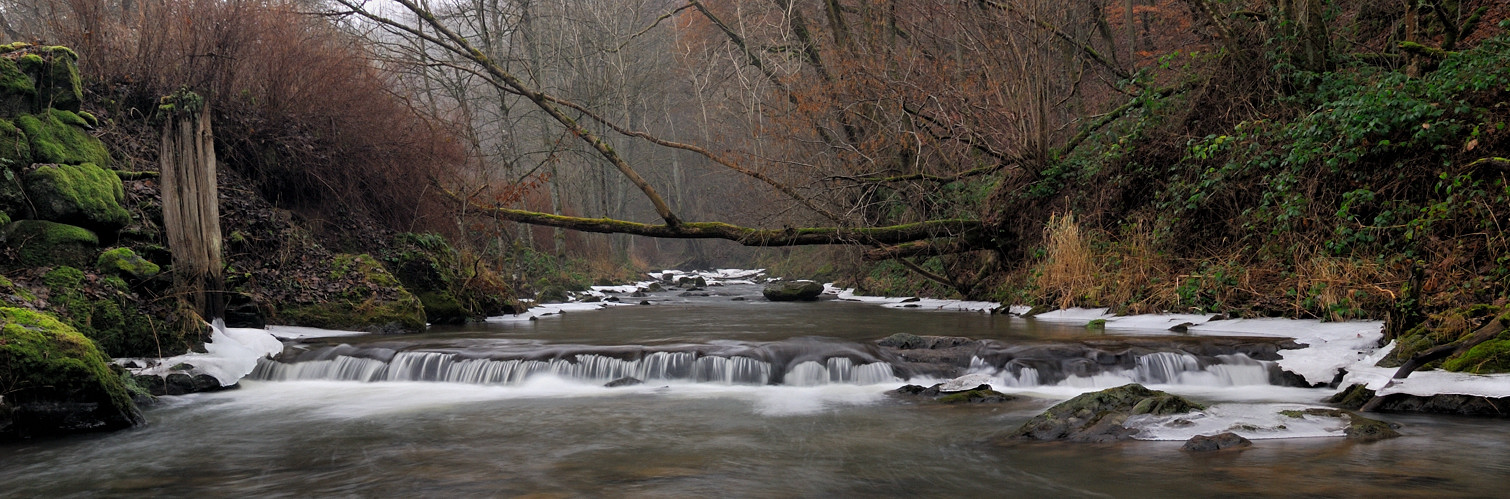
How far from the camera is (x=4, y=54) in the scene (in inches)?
298

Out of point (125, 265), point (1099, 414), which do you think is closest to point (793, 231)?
point (1099, 414)

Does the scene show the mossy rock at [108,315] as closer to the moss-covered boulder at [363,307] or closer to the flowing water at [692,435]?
the flowing water at [692,435]

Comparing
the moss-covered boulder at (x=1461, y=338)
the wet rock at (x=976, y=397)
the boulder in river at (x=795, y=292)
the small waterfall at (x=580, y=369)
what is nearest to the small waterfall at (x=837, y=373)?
the small waterfall at (x=580, y=369)

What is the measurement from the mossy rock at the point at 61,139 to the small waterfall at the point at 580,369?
238 centimetres

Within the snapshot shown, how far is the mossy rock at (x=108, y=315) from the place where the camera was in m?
6.59

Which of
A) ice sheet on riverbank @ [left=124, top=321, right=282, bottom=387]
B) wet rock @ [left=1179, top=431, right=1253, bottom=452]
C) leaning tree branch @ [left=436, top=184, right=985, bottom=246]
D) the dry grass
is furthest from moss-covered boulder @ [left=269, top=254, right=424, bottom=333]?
wet rock @ [left=1179, top=431, right=1253, bottom=452]

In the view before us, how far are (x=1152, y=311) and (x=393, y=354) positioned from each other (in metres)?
8.33

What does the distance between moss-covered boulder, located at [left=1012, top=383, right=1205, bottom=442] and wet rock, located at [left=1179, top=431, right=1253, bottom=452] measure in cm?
34

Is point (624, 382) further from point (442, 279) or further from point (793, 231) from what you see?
point (442, 279)

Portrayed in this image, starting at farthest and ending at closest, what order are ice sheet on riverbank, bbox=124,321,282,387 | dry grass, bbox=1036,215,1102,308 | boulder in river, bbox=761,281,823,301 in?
boulder in river, bbox=761,281,823,301 < dry grass, bbox=1036,215,1102,308 < ice sheet on riverbank, bbox=124,321,282,387

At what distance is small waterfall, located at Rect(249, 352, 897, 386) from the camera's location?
25.2 ft

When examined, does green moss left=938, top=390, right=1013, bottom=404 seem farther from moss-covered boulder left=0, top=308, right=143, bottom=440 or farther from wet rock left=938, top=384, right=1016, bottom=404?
moss-covered boulder left=0, top=308, right=143, bottom=440

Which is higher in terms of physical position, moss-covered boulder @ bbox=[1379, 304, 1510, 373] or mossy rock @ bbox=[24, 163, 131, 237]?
mossy rock @ bbox=[24, 163, 131, 237]

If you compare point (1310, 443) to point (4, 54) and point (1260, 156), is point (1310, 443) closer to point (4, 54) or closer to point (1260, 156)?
point (1260, 156)
